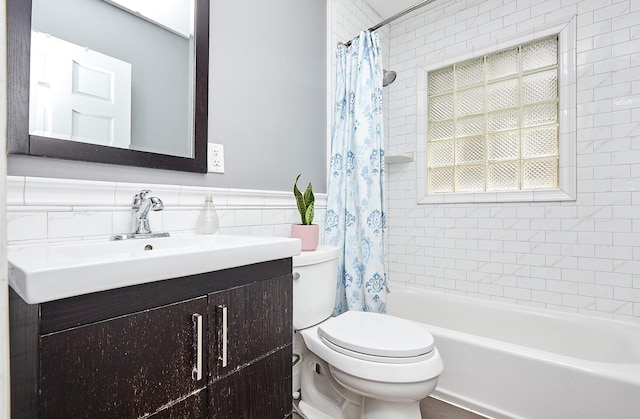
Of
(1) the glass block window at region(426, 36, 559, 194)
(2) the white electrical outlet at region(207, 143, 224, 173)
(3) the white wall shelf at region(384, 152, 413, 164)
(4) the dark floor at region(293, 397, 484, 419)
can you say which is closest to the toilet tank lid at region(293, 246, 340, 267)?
(2) the white electrical outlet at region(207, 143, 224, 173)

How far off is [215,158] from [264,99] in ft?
1.47

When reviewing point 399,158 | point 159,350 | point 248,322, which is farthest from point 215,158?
point 399,158

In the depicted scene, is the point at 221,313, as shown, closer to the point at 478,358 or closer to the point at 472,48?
the point at 478,358

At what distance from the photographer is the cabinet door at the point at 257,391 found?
0.82 meters

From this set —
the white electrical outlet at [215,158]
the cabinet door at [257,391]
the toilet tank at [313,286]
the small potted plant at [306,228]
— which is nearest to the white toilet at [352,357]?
the toilet tank at [313,286]

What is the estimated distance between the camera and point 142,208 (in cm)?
111

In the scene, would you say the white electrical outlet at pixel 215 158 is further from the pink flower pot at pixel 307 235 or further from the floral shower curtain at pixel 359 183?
the floral shower curtain at pixel 359 183

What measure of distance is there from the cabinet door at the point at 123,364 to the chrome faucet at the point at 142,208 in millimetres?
480

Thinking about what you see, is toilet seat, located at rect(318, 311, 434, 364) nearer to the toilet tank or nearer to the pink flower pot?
the toilet tank

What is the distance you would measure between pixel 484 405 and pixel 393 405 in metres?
0.56

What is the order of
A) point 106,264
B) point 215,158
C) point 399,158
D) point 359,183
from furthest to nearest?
point 399,158, point 359,183, point 215,158, point 106,264

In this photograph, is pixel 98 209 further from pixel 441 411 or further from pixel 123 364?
pixel 441 411

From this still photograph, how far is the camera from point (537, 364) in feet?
4.40

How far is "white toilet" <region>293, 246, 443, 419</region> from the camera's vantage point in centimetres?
114
